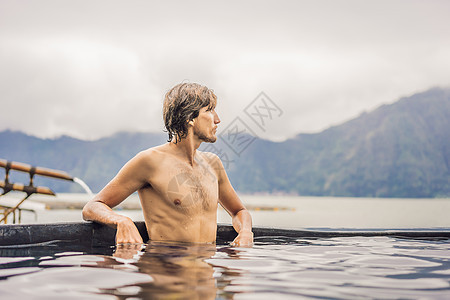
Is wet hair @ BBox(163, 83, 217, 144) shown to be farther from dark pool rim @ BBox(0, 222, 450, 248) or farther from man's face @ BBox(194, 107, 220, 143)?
dark pool rim @ BBox(0, 222, 450, 248)

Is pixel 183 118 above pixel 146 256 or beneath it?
above

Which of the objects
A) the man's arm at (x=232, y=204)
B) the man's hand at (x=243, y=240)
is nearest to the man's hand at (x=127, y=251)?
the man's hand at (x=243, y=240)

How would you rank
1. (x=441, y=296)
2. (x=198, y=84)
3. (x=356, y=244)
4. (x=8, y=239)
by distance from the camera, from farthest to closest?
(x=356, y=244) < (x=198, y=84) < (x=8, y=239) < (x=441, y=296)

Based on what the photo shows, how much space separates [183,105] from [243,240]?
1091mm

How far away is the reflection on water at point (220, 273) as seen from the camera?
1701mm

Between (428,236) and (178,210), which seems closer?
(178,210)

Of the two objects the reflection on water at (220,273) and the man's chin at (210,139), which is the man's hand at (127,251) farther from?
the man's chin at (210,139)

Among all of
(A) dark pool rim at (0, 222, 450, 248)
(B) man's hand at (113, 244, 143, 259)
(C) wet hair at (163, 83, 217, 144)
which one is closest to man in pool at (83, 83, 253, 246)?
(C) wet hair at (163, 83, 217, 144)

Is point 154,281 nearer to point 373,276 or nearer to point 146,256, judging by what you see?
point 146,256

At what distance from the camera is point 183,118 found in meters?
3.28

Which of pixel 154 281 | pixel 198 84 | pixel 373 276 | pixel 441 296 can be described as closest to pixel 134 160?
pixel 198 84

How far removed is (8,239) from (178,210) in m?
1.13

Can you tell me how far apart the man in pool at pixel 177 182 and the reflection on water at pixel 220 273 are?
19 centimetres

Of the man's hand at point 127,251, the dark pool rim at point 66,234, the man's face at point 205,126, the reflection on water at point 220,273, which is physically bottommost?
the reflection on water at point 220,273
